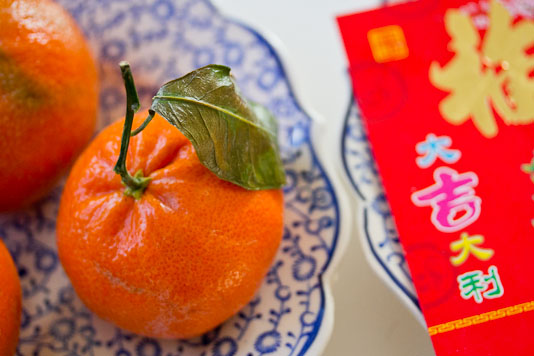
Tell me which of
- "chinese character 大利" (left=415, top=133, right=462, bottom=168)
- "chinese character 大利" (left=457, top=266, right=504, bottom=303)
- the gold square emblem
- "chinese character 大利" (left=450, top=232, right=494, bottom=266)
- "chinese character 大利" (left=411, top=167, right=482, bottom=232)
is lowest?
"chinese character 大利" (left=457, top=266, right=504, bottom=303)

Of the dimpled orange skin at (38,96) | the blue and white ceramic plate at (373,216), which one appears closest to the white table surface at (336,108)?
the blue and white ceramic plate at (373,216)

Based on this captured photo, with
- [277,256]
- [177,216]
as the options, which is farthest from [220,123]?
[277,256]

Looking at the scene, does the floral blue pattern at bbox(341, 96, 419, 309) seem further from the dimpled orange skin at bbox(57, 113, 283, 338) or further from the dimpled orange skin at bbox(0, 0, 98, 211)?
the dimpled orange skin at bbox(0, 0, 98, 211)

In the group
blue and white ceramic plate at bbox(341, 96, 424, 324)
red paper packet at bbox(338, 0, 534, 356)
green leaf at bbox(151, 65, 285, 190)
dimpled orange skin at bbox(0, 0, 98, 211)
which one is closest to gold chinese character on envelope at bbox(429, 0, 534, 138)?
red paper packet at bbox(338, 0, 534, 356)

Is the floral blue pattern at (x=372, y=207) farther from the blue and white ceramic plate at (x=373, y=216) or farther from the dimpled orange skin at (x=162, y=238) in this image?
the dimpled orange skin at (x=162, y=238)

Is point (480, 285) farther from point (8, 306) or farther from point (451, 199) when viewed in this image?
point (8, 306)
